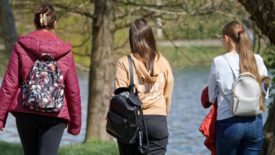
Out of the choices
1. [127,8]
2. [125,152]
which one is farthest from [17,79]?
[127,8]

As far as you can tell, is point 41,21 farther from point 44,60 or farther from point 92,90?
point 92,90

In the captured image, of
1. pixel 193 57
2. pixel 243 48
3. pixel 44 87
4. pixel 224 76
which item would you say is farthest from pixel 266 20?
pixel 193 57

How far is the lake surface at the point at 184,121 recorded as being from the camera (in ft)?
48.8

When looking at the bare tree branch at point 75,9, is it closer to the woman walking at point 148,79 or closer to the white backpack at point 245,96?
the woman walking at point 148,79

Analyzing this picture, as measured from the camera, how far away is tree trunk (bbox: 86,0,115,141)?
44.7ft

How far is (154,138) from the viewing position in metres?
5.61

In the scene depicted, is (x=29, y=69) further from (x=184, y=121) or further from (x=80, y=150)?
(x=184, y=121)

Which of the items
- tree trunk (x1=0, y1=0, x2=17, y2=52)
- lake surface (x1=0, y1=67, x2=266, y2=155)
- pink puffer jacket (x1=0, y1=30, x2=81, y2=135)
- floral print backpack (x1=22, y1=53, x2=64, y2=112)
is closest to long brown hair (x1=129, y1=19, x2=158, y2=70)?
pink puffer jacket (x1=0, y1=30, x2=81, y2=135)

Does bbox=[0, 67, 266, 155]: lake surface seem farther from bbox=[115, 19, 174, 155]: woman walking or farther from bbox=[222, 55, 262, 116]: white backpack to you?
bbox=[222, 55, 262, 116]: white backpack

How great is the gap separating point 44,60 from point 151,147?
42.7 inches

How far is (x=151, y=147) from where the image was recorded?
18.4ft

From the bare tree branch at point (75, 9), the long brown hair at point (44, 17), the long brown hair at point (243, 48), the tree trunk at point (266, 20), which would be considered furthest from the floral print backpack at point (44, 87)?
the bare tree branch at point (75, 9)

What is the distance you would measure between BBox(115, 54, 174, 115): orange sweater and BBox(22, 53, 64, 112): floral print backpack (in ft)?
1.53

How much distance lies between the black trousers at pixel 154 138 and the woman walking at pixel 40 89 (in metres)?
0.48
